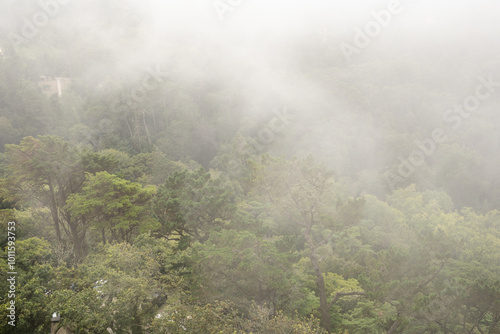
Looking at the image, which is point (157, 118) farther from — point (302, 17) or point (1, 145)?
point (302, 17)

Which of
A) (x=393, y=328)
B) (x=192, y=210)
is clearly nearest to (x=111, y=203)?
(x=192, y=210)

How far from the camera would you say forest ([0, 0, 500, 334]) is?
45.8 ft

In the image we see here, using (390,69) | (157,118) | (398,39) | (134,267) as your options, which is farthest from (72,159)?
(398,39)

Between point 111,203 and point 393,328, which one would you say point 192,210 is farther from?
point 393,328

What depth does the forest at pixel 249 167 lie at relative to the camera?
13.9 m

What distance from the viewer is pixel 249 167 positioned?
28328 mm

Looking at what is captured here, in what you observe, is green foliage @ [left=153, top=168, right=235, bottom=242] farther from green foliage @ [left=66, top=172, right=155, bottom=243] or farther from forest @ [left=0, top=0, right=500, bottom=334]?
green foliage @ [left=66, top=172, right=155, bottom=243]

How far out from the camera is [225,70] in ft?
241

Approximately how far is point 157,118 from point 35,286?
51.3 meters

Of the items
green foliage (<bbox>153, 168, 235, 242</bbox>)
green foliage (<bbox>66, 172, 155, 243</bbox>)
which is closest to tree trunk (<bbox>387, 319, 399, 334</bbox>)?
green foliage (<bbox>153, 168, 235, 242</bbox>)

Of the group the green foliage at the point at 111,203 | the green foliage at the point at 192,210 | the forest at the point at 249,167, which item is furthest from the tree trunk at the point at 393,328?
the green foliage at the point at 111,203

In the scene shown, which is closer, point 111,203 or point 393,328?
point 393,328

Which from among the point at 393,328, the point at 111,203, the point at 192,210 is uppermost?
the point at 192,210

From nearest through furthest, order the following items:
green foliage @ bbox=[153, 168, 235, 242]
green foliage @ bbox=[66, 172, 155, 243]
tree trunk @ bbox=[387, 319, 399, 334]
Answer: tree trunk @ bbox=[387, 319, 399, 334], green foliage @ bbox=[66, 172, 155, 243], green foliage @ bbox=[153, 168, 235, 242]
